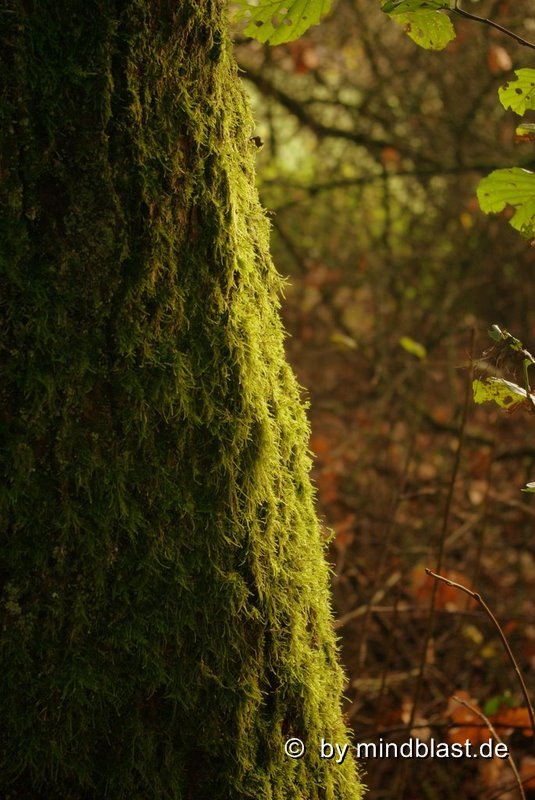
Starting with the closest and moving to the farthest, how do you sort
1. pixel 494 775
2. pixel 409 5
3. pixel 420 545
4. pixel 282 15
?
pixel 409 5 → pixel 282 15 → pixel 494 775 → pixel 420 545

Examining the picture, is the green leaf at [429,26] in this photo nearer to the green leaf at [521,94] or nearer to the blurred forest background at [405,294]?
the green leaf at [521,94]

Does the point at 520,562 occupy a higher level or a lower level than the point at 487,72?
lower

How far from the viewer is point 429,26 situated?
157cm

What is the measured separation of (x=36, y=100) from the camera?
120 centimetres

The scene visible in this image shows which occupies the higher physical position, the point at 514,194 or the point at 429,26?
the point at 429,26

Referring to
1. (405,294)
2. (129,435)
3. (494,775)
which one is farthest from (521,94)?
(405,294)

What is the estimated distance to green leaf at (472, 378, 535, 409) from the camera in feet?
4.82

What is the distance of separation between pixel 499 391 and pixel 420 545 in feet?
9.22

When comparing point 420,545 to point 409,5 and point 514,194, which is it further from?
point 409,5

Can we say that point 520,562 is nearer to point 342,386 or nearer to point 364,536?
point 364,536

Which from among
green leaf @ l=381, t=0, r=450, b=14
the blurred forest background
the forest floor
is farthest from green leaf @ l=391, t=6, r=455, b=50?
the blurred forest background

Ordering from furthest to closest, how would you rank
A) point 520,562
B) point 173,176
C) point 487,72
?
point 487,72
point 520,562
point 173,176

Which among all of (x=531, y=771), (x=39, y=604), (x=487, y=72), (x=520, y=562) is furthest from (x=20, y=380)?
(x=487, y=72)

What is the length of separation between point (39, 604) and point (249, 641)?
0.38 metres
